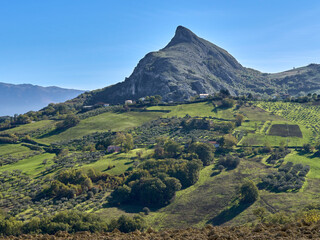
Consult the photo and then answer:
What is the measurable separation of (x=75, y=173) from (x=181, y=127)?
7414cm

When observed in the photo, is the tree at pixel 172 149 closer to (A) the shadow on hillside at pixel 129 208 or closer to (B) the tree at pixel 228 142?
(B) the tree at pixel 228 142

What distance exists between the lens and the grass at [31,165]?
328 feet

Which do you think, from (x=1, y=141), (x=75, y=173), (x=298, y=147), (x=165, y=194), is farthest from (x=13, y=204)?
(x=298, y=147)

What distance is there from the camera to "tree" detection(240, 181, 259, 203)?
68.4 m

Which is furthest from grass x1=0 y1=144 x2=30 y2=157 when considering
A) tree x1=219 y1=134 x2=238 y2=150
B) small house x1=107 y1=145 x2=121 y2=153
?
tree x1=219 y1=134 x2=238 y2=150

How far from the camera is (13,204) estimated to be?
72312 millimetres

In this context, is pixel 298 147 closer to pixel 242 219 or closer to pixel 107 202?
pixel 242 219

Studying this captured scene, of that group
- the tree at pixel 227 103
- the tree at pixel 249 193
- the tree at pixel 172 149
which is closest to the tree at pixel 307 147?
the tree at pixel 249 193

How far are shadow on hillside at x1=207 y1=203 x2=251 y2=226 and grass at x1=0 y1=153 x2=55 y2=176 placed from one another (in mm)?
65813

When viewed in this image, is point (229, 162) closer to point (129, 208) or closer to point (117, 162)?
point (129, 208)

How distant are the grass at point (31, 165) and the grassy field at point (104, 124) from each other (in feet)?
84.3

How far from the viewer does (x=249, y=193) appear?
68.4 metres

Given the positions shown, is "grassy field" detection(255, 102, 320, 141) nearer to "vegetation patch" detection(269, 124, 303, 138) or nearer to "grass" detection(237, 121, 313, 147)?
"grass" detection(237, 121, 313, 147)

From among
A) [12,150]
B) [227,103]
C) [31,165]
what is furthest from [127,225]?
[227,103]
